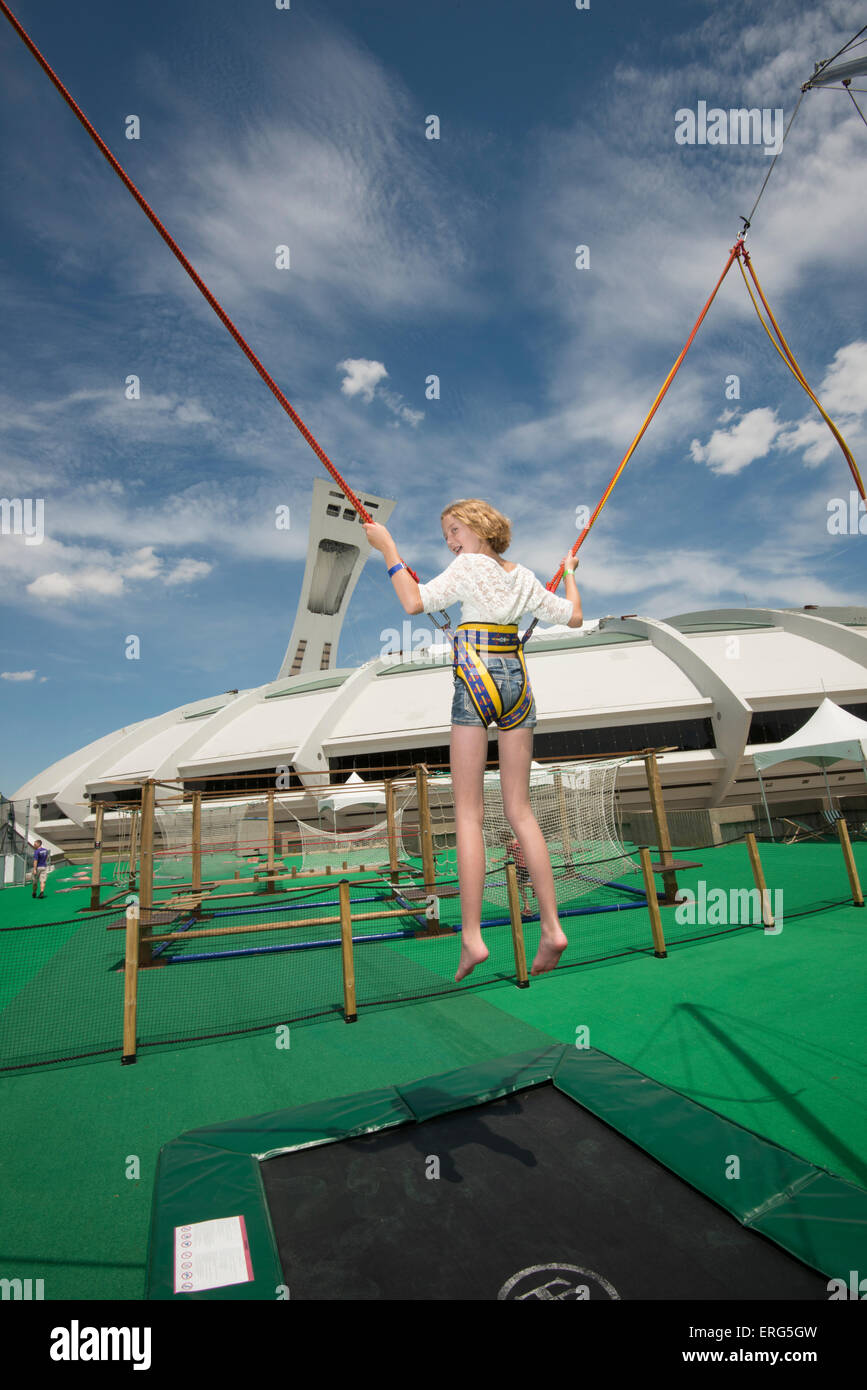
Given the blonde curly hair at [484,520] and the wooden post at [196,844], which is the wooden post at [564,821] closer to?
the wooden post at [196,844]

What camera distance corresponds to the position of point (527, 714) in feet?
7.61

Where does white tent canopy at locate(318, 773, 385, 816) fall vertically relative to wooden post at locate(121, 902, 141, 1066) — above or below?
above

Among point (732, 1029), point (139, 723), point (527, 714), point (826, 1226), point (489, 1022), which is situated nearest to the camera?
point (527, 714)

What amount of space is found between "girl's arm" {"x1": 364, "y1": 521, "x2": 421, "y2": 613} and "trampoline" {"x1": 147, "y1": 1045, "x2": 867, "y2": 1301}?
2.92 meters

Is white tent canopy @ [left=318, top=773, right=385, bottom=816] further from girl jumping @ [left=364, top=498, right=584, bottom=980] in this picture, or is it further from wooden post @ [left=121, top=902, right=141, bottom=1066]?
girl jumping @ [left=364, top=498, right=584, bottom=980]

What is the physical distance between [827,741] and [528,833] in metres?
16.3

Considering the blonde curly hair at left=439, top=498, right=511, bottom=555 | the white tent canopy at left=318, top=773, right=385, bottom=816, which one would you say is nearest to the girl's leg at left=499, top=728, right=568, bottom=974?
the blonde curly hair at left=439, top=498, right=511, bottom=555

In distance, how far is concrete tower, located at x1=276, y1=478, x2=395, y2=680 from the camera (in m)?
46.4

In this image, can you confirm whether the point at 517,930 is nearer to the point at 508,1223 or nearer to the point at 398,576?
the point at 508,1223

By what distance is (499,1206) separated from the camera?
357 cm

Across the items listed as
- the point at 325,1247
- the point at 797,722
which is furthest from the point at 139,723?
the point at 325,1247
